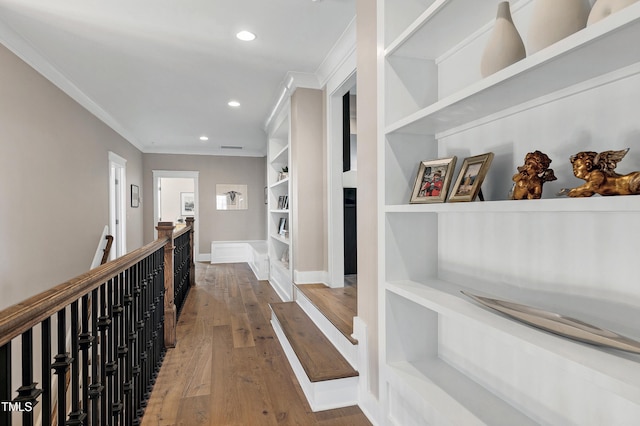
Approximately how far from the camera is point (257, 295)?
4.73 meters

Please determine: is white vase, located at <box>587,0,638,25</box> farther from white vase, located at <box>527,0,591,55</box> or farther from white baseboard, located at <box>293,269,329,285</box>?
white baseboard, located at <box>293,269,329,285</box>

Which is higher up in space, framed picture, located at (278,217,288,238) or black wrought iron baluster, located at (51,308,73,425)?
framed picture, located at (278,217,288,238)

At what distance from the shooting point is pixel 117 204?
6281mm

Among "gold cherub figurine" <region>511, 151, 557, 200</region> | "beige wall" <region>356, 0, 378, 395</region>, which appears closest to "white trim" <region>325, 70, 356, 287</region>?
"beige wall" <region>356, 0, 378, 395</region>

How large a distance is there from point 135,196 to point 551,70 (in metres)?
7.61

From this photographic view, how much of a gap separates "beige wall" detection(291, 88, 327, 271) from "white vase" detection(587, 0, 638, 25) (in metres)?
3.01

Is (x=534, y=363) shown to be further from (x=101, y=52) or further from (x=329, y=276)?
(x=101, y=52)

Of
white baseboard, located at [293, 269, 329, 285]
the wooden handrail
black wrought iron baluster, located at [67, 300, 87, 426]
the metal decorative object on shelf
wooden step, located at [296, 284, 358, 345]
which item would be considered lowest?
wooden step, located at [296, 284, 358, 345]

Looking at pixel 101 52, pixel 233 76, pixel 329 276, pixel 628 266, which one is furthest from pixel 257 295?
pixel 628 266

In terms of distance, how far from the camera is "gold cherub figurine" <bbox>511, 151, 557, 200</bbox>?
101 centimetres

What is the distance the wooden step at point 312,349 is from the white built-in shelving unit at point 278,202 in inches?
57.2

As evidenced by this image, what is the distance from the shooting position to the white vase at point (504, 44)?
1.09m

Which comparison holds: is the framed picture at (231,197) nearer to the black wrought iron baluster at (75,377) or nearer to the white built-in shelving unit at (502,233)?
the white built-in shelving unit at (502,233)

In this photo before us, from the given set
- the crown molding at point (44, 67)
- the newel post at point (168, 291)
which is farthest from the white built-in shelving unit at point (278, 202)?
the crown molding at point (44, 67)
